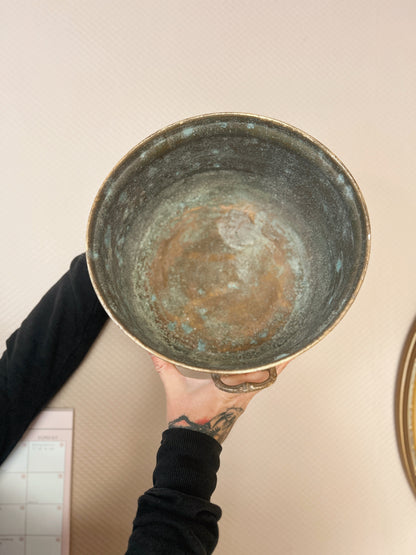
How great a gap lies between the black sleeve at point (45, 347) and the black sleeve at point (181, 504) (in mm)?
276

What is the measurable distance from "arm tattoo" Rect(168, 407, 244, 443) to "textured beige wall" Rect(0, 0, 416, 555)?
17cm

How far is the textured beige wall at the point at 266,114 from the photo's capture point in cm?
82

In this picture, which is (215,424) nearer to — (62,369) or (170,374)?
(170,374)

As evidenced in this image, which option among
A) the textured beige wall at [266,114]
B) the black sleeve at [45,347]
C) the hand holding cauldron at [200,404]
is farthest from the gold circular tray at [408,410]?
the black sleeve at [45,347]

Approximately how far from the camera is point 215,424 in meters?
0.65

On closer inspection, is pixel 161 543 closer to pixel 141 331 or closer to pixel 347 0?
pixel 141 331

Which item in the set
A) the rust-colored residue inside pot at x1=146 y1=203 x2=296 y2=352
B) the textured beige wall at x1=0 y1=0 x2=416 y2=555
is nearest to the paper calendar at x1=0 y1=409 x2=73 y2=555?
the textured beige wall at x1=0 y1=0 x2=416 y2=555

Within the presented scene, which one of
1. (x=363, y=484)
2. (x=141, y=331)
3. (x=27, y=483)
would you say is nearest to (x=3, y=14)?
(x=141, y=331)

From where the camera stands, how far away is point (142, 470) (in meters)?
0.82

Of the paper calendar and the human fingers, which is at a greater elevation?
the human fingers

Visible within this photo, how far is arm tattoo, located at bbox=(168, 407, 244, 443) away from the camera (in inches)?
25.2

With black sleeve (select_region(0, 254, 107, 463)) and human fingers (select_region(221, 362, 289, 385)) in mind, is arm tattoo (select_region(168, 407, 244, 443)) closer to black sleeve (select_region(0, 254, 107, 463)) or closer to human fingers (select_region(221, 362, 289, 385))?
human fingers (select_region(221, 362, 289, 385))

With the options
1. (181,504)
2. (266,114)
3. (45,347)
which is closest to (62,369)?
(45,347)

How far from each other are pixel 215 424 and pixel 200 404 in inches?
1.5
